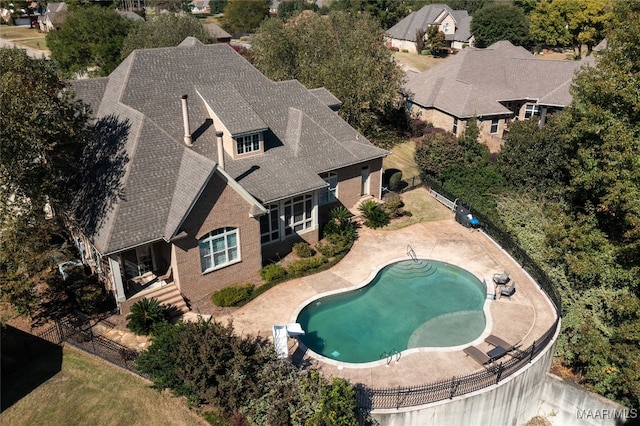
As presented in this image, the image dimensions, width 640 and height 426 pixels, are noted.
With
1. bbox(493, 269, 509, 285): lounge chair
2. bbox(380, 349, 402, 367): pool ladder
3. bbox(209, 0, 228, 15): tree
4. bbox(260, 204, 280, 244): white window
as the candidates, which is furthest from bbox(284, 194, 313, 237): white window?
bbox(209, 0, 228, 15): tree

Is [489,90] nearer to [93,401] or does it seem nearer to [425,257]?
[425,257]

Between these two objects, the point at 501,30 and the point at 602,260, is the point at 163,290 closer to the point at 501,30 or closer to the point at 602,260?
the point at 602,260

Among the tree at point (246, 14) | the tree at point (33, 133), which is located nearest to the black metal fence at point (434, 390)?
the tree at point (33, 133)

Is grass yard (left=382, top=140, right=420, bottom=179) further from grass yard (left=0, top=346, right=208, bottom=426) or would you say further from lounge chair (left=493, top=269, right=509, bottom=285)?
grass yard (left=0, top=346, right=208, bottom=426)

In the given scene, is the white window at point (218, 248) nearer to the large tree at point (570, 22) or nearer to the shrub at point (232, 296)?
the shrub at point (232, 296)

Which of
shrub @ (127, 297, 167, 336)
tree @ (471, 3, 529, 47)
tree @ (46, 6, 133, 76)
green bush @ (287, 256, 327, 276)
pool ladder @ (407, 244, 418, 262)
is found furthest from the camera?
tree @ (471, 3, 529, 47)

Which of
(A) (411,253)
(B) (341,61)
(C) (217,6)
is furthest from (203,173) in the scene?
(C) (217,6)

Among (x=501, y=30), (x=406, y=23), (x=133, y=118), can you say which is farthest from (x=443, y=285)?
(x=406, y=23)
